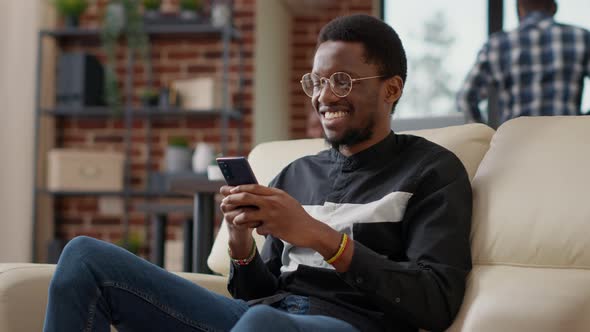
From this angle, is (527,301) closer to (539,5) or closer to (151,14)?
(539,5)

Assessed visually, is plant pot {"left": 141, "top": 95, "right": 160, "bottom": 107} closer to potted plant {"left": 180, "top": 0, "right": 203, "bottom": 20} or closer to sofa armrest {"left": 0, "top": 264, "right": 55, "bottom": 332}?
potted plant {"left": 180, "top": 0, "right": 203, "bottom": 20}

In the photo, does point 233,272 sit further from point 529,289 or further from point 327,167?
point 529,289

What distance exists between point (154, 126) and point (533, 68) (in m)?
2.61

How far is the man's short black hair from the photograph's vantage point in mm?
1660

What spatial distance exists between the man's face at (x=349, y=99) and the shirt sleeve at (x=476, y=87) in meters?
1.81

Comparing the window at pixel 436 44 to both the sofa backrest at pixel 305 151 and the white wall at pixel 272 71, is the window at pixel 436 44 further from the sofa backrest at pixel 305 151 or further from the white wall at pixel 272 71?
the sofa backrest at pixel 305 151

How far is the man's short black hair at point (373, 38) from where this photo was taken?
5.45 feet

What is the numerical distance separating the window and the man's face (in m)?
3.83

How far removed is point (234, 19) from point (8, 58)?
138 centimetres

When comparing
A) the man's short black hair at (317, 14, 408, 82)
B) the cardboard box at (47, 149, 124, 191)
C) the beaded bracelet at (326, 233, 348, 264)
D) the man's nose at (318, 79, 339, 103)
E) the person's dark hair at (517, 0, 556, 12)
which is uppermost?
the person's dark hair at (517, 0, 556, 12)

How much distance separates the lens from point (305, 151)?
203cm

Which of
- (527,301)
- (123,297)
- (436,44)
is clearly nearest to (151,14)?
(436,44)

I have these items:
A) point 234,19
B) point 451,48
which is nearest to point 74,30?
point 234,19

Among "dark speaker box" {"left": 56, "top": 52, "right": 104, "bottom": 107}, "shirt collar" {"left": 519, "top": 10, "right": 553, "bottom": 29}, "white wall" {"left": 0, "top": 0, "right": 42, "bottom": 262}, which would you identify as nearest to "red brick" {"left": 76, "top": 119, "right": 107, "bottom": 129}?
"dark speaker box" {"left": 56, "top": 52, "right": 104, "bottom": 107}
